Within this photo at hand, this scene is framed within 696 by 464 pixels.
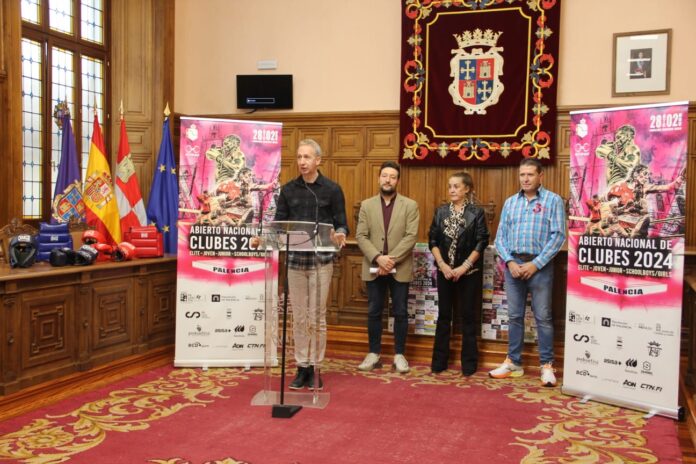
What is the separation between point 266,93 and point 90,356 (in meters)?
3.34

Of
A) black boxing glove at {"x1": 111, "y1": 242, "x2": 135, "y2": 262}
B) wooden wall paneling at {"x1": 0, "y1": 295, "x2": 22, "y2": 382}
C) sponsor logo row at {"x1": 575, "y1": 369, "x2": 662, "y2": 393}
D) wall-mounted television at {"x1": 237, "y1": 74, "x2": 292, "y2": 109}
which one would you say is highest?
wall-mounted television at {"x1": 237, "y1": 74, "x2": 292, "y2": 109}

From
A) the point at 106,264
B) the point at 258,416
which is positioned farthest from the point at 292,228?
the point at 106,264

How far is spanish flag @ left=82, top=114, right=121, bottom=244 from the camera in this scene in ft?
18.6

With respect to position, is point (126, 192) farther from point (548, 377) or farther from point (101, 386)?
point (548, 377)

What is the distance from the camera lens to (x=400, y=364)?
5254mm

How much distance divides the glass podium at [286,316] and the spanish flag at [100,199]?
6.03ft

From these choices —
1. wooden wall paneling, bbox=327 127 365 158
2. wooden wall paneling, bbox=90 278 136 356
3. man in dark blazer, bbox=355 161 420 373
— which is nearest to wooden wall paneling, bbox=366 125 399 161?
wooden wall paneling, bbox=327 127 365 158

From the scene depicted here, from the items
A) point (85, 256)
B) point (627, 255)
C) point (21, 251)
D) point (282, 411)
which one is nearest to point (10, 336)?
point (21, 251)

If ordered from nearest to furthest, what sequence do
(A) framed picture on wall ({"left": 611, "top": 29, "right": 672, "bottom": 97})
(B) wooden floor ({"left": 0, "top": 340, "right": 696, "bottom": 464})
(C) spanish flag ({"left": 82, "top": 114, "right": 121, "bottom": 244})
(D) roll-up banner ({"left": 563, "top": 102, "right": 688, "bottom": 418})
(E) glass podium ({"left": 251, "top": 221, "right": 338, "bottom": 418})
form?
(B) wooden floor ({"left": 0, "top": 340, "right": 696, "bottom": 464}) < (E) glass podium ({"left": 251, "top": 221, "right": 338, "bottom": 418}) < (D) roll-up banner ({"left": 563, "top": 102, "right": 688, "bottom": 418}) < (C) spanish flag ({"left": 82, "top": 114, "right": 121, "bottom": 244}) < (A) framed picture on wall ({"left": 611, "top": 29, "right": 672, "bottom": 97})

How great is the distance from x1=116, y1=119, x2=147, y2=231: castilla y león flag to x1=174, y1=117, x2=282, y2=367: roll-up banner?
3.28ft

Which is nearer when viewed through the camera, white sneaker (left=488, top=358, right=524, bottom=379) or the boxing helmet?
the boxing helmet

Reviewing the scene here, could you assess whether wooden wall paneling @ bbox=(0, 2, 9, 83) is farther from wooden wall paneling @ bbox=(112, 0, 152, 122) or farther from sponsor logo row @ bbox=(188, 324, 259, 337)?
sponsor logo row @ bbox=(188, 324, 259, 337)

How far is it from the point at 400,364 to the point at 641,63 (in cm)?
335

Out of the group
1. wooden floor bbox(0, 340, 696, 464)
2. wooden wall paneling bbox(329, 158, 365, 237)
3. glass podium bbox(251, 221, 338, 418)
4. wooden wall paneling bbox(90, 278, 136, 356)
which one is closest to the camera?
wooden floor bbox(0, 340, 696, 464)
